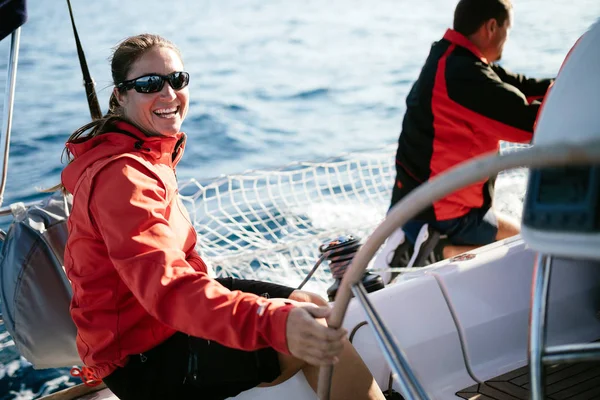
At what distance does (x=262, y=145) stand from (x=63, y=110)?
233 centimetres

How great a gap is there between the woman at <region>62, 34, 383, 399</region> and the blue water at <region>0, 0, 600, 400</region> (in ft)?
4.05

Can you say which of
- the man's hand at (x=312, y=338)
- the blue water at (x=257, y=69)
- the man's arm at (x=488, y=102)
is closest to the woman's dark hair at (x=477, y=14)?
the man's arm at (x=488, y=102)

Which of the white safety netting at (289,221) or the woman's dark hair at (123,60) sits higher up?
the woman's dark hair at (123,60)

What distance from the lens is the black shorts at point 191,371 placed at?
1.44 metres

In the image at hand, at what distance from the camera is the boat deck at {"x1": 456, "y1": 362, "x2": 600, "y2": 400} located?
1853mm

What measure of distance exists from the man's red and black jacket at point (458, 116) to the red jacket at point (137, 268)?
115 centimetres

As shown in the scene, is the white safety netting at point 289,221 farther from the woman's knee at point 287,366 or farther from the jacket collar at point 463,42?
the woman's knee at point 287,366

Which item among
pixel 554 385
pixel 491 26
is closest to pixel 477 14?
pixel 491 26

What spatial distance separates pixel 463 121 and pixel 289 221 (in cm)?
160

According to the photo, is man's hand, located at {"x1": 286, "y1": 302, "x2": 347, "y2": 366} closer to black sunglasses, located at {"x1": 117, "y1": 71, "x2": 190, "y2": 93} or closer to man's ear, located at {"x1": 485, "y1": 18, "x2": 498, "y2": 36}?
black sunglasses, located at {"x1": 117, "y1": 71, "x2": 190, "y2": 93}

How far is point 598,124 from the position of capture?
3.03 feet

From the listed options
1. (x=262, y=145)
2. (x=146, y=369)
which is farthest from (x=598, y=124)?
(x=262, y=145)

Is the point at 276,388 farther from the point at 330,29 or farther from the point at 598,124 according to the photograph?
the point at 330,29

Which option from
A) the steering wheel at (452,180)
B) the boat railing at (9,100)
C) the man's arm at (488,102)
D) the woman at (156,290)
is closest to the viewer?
the steering wheel at (452,180)
